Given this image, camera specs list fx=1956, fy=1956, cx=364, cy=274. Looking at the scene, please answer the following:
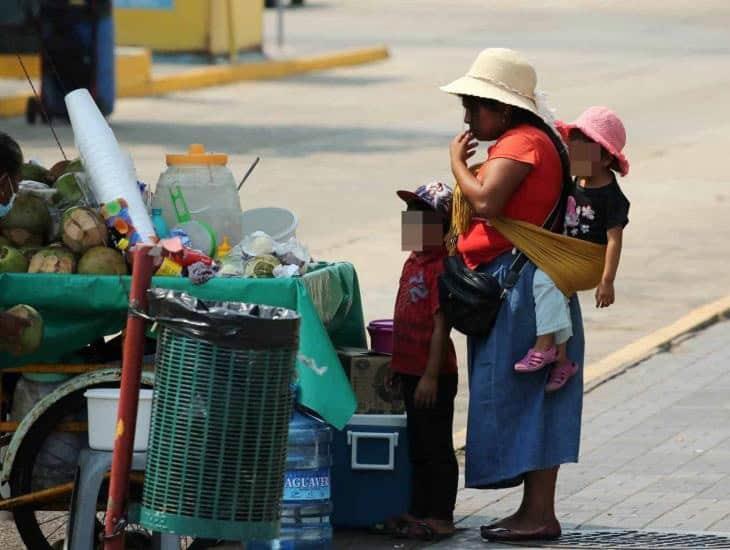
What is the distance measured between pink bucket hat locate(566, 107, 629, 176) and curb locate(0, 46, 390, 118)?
16260 mm

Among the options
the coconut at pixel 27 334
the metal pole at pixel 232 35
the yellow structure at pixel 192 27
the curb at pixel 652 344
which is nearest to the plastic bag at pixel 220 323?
the coconut at pixel 27 334

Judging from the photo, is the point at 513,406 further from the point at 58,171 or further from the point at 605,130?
the point at 58,171

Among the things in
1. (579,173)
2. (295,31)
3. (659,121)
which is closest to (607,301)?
(579,173)

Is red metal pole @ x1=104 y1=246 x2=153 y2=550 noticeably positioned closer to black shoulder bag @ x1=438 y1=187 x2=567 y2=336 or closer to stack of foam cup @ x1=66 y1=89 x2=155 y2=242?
stack of foam cup @ x1=66 y1=89 x2=155 y2=242

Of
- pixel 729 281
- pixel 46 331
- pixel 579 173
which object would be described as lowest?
pixel 729 281

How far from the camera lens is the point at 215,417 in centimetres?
530

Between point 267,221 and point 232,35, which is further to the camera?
point 232,35

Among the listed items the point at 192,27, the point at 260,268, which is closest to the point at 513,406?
the point at 260,268

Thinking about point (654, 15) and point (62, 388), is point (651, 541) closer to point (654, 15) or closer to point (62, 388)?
point (62, 388)

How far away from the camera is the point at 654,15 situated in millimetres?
40062

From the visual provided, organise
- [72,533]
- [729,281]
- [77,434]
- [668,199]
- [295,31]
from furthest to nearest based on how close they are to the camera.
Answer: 1. [295,31]
2. [668,199]
3. [729,281]
4. [77,434]
5. [72,533]

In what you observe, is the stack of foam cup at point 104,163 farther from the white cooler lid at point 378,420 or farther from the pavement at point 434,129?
the pavement at point 434,129

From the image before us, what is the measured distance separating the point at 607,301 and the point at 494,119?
0.75 m

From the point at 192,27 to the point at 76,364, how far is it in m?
23.7
